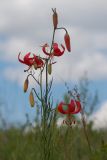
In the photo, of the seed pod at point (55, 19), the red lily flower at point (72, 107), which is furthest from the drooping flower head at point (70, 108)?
the seed pod at point (55, 19)

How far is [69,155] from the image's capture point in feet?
13.5

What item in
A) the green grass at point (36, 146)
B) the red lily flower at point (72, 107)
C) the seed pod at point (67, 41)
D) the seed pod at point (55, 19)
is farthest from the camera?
the green grass at point (36, 146)

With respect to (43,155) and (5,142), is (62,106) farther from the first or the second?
(5,142)

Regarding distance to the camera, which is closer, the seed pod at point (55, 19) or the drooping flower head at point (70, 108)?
the seed pod at point (55, 19)

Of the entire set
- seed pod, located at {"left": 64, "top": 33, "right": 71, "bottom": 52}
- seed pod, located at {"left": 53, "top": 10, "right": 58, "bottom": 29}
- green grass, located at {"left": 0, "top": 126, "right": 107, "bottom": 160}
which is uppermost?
seed pod, located at {"left": 53, "top": 10, "right": 58, "bottom": 29}

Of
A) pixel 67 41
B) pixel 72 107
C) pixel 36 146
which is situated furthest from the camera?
pixel 36 146

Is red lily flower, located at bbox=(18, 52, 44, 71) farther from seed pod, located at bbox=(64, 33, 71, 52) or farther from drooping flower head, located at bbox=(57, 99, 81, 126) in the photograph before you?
drooping flower head, located at bbox=(57, 99, 81, 126)

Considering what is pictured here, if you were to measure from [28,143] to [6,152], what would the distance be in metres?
0.31

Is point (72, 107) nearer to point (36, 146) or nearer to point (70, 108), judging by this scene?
point (70, 108)

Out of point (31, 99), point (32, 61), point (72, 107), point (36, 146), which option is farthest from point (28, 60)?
point (36, 146)

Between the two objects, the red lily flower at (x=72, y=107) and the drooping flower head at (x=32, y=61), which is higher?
the drooping flower head at (x=32, y=61)

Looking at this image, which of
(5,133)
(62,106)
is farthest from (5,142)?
(62,106)

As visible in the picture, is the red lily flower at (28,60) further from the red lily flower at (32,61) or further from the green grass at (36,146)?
the green grass at (36,146)

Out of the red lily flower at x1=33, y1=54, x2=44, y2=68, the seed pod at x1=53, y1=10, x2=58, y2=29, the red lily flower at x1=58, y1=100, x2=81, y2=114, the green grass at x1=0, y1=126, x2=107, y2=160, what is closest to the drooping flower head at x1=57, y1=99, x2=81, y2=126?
the red lily flower at x1=58, y1=100, x2=81, y2=114
